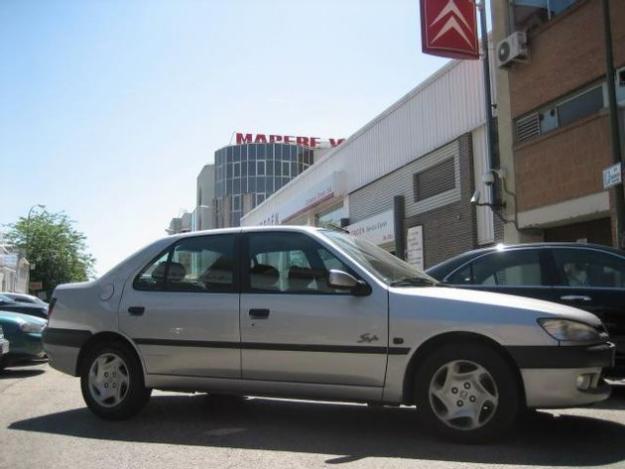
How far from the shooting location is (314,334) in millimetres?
5102

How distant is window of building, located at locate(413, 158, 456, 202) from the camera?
2095 cm

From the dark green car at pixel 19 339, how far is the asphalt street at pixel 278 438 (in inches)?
155

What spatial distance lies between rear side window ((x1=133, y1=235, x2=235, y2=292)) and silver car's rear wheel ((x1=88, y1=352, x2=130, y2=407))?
690 mm

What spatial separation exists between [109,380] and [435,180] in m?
17.3

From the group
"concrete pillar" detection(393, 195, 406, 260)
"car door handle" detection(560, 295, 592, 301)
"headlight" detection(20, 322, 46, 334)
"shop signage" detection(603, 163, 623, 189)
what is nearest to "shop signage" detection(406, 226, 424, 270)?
"concrete pillar" detection(393, 195, 406, 260)

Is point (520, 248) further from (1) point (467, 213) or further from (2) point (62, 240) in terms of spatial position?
(2) point (62, 240)

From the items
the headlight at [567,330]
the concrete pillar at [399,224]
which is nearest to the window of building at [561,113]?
the concrete pillar at [399,224]

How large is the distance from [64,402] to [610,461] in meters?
5.44

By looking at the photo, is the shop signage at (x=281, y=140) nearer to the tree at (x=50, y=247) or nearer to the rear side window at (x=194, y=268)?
the tree at (x=50, y=247)

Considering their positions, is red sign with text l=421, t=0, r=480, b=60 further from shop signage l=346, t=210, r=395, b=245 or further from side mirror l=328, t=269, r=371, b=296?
side mirror l=328, t=269, r=371, b=296

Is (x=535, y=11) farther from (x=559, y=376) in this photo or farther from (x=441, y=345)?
(x=559, y=376)

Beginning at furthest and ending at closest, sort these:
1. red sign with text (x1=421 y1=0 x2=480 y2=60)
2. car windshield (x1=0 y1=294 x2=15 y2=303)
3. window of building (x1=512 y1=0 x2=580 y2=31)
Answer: red sign with text (x1=421 y1=0 x2=480 y2=60), window of building (x1=512 y1=0 x2=580 y2=31), car windshield (x1=0 y1=294 x2=15 y2=303)

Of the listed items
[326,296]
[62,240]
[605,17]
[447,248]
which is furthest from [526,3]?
[62,240]

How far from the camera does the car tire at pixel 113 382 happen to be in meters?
5.82
